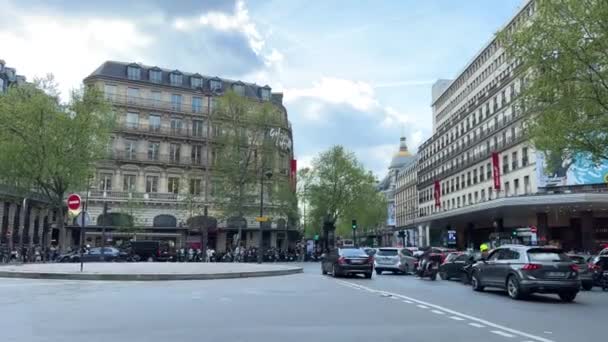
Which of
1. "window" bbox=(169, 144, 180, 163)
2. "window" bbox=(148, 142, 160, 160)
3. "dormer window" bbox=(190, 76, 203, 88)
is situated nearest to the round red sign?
"window" bbox=(148, 142, 160, 160)

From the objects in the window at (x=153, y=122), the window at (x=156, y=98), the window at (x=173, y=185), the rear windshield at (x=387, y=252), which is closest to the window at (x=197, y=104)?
the window at (x=156, y=98)

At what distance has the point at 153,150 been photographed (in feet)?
216

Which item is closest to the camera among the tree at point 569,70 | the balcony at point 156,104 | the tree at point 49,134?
the tree at point 569,70

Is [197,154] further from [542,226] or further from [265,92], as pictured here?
[542,226]

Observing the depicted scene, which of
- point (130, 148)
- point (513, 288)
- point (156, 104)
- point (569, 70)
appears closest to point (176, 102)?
point (156, 104)

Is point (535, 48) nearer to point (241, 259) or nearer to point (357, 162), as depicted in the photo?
point (241, 259)

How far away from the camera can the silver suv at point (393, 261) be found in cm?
3138

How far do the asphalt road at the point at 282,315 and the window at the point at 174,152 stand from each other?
4974 cm

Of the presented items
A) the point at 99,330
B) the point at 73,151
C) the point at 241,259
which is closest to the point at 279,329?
the point at 99,330

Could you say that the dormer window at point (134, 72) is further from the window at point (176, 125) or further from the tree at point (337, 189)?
the tree at point (337, 189)

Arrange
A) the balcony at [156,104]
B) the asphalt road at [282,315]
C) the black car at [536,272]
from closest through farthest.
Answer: the asphalt road at [282,315] < the black car at [536,272] < the balcony at [156,104]

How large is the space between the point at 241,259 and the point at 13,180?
1991cm

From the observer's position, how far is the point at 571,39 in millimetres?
21734

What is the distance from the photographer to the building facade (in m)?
61.7
